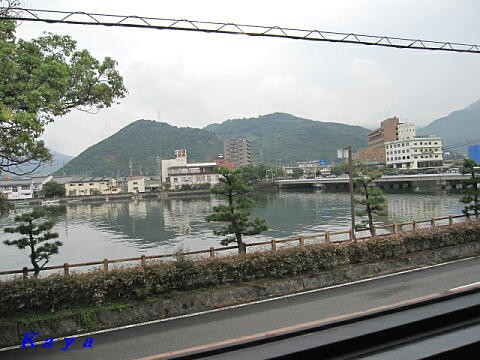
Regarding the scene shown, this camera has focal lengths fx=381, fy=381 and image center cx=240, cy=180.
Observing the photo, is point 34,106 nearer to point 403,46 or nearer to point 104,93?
point 104,93

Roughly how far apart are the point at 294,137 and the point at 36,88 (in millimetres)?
147036

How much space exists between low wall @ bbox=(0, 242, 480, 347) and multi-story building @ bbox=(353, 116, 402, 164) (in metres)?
72.8

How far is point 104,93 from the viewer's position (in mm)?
7531

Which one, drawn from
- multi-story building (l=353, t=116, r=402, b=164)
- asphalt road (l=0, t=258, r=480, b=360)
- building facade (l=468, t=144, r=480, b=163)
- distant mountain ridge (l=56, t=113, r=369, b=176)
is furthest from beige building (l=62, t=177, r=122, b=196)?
asphalt road (l=0, t=258, r=480, b=360)

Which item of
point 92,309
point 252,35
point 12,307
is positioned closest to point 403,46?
point 252,35

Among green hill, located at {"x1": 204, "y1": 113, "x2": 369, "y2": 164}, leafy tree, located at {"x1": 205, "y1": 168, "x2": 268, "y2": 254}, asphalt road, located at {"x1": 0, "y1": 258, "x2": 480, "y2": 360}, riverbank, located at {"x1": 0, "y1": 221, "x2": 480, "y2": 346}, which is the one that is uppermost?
green hill, located at {"x1": 204, "y1": 113, "x2": 369, "y2": 164}

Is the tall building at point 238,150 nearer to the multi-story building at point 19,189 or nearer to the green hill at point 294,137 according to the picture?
the green hill at point 294,137

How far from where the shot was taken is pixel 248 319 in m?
7.25

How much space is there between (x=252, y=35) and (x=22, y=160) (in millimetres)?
5160

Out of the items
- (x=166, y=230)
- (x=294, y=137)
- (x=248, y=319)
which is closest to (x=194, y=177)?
(x=166, y=230)

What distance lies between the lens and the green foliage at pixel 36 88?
18.7 ft

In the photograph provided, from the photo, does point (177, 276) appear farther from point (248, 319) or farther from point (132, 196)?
point (132, 196)

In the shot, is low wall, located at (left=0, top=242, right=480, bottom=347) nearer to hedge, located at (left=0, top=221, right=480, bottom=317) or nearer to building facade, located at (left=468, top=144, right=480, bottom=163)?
hedge, located at (left=0, top=221, right=480, bottom=317)

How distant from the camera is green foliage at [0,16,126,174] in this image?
5688mm
